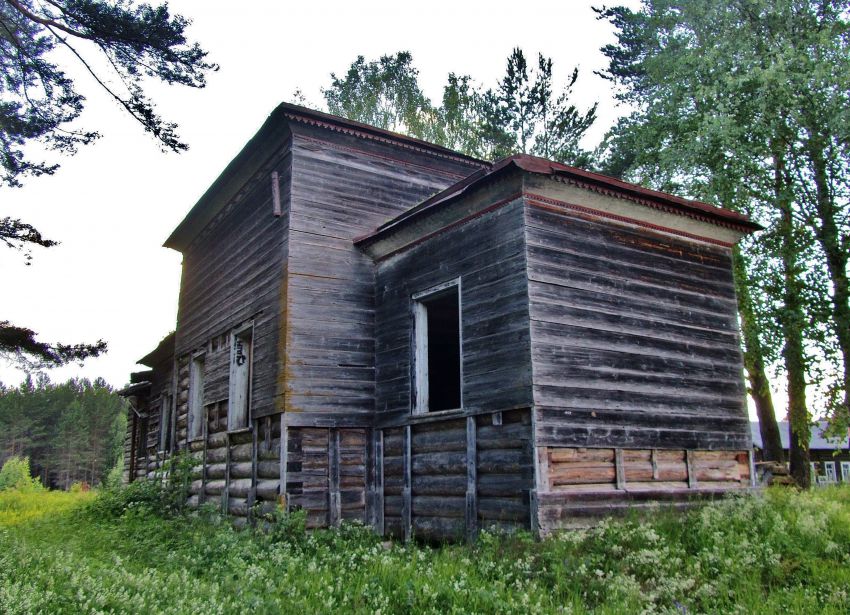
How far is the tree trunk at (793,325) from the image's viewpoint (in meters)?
17.2

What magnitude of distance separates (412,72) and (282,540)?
29.5 m

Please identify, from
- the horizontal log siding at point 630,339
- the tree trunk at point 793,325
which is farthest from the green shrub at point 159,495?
the tree trunk at point 793,325

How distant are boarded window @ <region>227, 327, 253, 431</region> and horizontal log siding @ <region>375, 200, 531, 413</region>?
11.2 feet

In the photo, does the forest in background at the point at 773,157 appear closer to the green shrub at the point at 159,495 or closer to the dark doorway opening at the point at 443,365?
the dark doorway opening at the point at 443,365

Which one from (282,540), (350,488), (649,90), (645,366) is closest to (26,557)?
(282,540)

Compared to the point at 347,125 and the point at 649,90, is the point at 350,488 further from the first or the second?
the point at 649,90

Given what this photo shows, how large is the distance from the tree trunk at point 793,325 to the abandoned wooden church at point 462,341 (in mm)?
6119

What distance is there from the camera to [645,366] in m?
10.4

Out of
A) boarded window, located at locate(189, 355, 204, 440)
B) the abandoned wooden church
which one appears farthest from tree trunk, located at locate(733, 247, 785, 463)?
boarded window, located at locate(189, 355, 204, 440)

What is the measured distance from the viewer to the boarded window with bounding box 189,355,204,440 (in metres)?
16.6

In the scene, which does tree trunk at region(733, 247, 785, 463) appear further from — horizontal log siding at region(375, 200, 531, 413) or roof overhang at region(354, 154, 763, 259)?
horizontal log siding at region(375, 200, 531, 413)

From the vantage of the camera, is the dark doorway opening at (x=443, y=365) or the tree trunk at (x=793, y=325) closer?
the dark doorway opening at (x=443, y=365)

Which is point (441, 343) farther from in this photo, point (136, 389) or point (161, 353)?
point (136, 389)

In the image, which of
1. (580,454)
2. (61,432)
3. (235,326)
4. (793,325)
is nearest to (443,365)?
(235,326)
